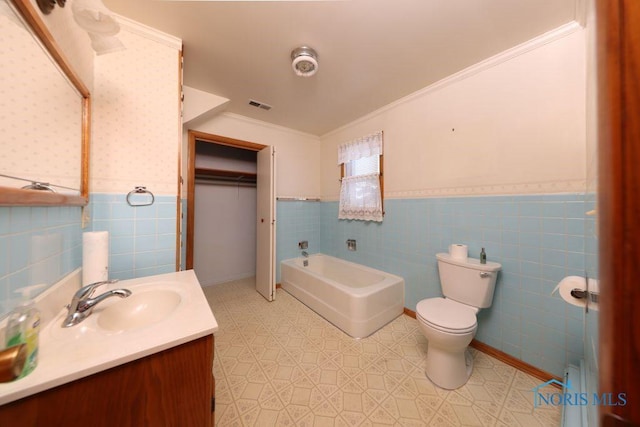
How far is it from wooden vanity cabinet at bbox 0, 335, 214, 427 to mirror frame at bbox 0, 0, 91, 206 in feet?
1.62

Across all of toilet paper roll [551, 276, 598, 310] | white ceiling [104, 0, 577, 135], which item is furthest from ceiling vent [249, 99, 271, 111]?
toilet paper roll [551, 276, 598, 310]

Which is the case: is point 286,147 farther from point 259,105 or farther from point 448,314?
point 448,314

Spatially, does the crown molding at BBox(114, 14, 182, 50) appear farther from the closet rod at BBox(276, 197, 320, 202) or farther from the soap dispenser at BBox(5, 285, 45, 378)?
the closet rod at BBox(276, 197, 320, 202)

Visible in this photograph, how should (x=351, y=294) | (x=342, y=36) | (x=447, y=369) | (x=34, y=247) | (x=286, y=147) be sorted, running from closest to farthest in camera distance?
(x=34, y=247), (x=447, y=369), (x=342, y=36), (x=351, y=294), (x=286, y=147)

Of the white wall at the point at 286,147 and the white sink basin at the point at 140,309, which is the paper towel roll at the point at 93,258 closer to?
the white sink basin at the point at 140,309

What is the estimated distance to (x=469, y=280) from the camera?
4.91 feet

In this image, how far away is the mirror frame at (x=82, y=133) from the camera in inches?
22.6

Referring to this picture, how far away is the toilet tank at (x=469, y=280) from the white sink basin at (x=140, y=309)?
1782mm

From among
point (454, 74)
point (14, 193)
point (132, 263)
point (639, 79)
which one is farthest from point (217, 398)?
point (454, 74)

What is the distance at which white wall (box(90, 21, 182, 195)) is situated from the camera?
1.21 metres

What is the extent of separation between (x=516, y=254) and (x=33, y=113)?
258 cm

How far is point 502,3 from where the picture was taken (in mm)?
1158

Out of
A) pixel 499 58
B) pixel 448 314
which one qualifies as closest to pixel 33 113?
pixel 448 314

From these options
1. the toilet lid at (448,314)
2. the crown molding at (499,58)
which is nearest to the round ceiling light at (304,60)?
the crown molding at (499,58)
